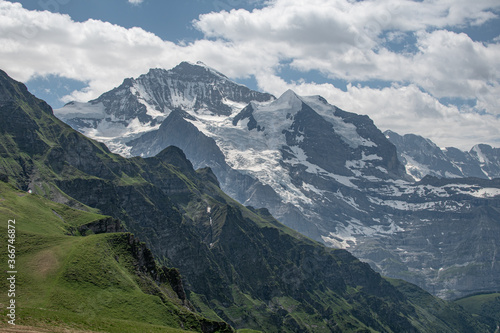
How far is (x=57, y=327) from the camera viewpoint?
12075cm

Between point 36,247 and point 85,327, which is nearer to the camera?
point 85,327

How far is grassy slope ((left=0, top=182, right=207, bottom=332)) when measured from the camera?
139875mm

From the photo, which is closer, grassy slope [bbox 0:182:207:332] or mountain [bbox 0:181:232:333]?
mountain [bbox 0:181:232:333]

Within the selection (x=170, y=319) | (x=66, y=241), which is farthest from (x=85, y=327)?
(x=66, y=241)

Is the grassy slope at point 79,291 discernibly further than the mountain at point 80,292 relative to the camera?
Yes

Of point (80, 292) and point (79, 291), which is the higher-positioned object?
point (79, 291)

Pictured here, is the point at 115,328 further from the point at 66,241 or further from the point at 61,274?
the point at 66,241

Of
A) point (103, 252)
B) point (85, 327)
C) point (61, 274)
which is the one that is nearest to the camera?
point (85, 327)

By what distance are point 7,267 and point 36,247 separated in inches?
975

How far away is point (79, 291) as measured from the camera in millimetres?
165250

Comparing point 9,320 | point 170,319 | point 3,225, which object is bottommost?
point 170,319

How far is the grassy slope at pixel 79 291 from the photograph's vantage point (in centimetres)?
13988

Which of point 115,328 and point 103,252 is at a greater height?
point 103,252

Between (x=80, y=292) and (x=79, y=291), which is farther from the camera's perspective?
(x=79, y=291)
